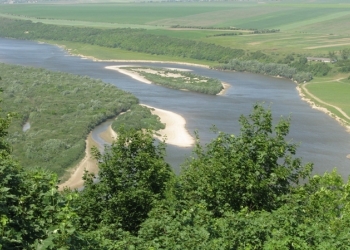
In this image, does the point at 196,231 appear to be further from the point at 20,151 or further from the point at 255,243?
the point at 20,151

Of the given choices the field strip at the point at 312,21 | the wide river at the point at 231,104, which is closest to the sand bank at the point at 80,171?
the wide river at the point at 231,104

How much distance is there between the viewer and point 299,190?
11.9 meters

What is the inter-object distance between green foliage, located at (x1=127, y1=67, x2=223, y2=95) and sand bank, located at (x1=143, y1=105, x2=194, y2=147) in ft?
32.0

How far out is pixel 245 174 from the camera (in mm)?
11648

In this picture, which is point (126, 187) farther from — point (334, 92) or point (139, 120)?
point (334, 92)

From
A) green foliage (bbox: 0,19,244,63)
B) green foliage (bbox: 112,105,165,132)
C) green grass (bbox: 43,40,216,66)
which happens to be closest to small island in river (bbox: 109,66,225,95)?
green grass (bbox: 43,40,216,66)

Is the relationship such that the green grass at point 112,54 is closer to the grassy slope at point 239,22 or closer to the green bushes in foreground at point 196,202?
the grassy slope at point 239,22

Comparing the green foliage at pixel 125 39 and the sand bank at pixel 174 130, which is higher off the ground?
the green foliage at pixel 125 39

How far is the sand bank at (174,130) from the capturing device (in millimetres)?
35188

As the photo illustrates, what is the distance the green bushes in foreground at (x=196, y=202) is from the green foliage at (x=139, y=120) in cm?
2440

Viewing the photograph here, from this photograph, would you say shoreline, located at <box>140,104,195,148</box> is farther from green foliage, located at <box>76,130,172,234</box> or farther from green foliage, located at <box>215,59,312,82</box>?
green foliage, located at <box>215,59,312,82</box>

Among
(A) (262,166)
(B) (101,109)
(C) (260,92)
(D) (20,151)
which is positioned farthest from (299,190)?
(C) (260,92)

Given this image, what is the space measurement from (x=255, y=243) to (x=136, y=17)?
121m

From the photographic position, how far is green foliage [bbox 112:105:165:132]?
3838 cm
